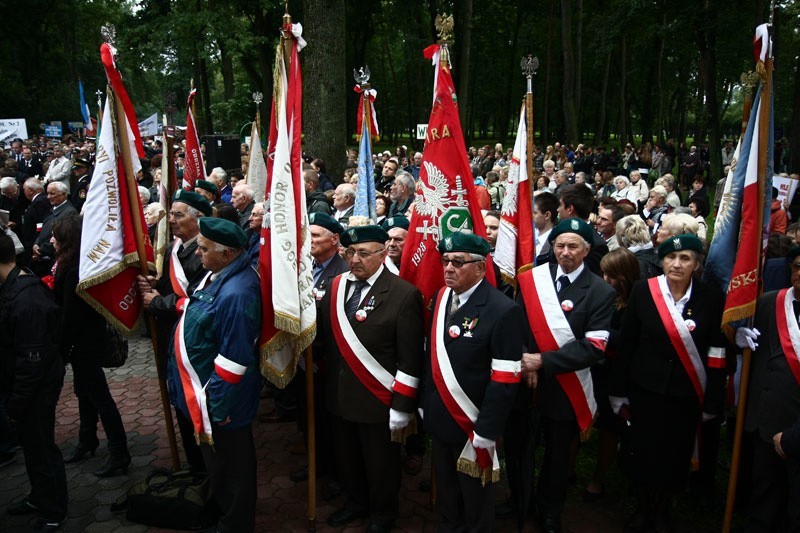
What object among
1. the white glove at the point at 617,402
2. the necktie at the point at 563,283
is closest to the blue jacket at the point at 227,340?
the necktie at the point at 563,283

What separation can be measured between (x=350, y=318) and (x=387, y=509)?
4.57ft

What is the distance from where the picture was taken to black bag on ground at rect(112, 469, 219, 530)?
4.42m

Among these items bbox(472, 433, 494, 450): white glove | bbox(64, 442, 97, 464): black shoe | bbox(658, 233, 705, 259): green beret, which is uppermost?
bbox(658, 233, 705, 259): green beret

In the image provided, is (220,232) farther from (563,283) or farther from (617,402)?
(617,402)

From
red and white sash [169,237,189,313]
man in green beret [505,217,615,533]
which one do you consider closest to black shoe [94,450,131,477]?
red and white sash [169,237,189,313]

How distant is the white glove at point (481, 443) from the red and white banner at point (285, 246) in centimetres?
132

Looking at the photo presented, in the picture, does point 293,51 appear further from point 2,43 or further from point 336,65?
point 2,43

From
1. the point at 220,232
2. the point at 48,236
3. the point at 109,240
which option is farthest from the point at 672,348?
the point at 48,236

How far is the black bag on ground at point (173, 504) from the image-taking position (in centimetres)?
442

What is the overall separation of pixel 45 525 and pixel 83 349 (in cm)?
132

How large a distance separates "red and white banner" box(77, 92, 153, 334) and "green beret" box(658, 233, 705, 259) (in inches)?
150

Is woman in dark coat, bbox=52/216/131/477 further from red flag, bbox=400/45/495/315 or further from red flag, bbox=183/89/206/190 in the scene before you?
red flag, bbox=183/89/206/190

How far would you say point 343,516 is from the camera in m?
4.55

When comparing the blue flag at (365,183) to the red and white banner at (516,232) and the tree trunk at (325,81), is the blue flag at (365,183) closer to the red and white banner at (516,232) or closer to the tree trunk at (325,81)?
the red and white banner at (516,232)
